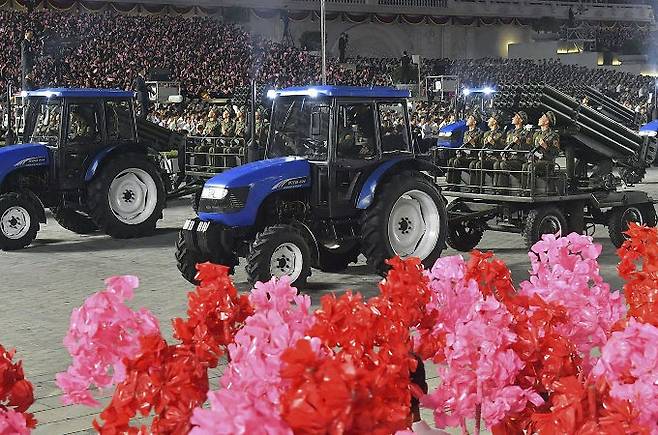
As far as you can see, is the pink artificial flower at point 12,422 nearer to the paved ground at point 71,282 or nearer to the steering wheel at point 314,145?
the paved ground at point 71,282

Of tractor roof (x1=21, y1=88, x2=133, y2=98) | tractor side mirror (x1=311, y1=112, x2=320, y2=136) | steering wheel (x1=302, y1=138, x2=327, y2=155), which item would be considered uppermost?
tractor roof (x1=21, y1=88, x2=133, y2=98)

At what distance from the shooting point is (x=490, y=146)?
13367 millimetres

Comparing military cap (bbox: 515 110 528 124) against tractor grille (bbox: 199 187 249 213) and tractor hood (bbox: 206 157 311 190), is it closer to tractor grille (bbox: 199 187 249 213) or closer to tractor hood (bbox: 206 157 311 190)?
tractor hood (bbox: 206 157 311 190)

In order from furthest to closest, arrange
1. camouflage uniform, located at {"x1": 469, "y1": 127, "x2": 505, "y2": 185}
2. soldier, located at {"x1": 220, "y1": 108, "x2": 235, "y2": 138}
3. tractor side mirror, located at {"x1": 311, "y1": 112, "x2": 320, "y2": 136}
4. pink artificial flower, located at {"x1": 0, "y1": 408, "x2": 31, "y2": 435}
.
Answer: soldier, located at {"x1": 220, "y1": 108, "x2": 235, "y2": 138} < camouflage uniform, located at {"x1": 469, "y1": 127, "x2": 505, "y2": 185} < tractor side mirror, located at {"x1": 311, "y1": 112, "x2": 320, "y2": 136} < pink artificial flower, located at {"x1": 0, "y1": 408, "x2": 31, "y2": 435}

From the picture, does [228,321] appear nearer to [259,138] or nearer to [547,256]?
[547,256]

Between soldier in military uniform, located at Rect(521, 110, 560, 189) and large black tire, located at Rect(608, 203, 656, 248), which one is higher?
soldier in military uniform, located at Rect(521, 110, 560, 189)

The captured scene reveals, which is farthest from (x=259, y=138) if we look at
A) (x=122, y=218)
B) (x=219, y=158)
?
(x=122, y=218)

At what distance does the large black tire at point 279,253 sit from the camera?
9.62 m

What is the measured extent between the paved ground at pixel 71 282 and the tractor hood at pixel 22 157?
1.04 meters

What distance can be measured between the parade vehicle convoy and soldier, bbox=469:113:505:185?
2 centimetres

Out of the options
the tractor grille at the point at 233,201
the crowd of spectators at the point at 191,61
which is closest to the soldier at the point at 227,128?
the tractor grille at the point at 233,201

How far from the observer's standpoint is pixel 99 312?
318 centimetres

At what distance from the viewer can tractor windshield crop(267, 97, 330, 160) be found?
10266 mm

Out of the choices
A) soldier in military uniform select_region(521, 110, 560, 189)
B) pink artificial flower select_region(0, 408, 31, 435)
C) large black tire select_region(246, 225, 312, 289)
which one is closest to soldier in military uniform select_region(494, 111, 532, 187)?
soldier in military uniform select_region(521, 110, 560, 189)
